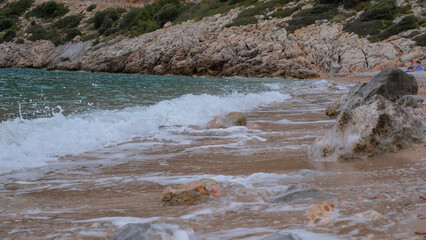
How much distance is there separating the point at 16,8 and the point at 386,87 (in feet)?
248

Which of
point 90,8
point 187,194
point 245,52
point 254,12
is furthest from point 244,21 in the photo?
point 90,8

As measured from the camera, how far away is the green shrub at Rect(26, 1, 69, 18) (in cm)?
6556

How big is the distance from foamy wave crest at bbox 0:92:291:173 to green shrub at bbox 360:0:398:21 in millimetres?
26905

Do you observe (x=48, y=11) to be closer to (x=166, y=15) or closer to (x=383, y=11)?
(x=166, y=15)

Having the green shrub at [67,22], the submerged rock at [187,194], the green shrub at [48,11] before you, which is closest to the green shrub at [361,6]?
the submerged rock at [187,194]

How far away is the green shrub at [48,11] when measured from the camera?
215 feet

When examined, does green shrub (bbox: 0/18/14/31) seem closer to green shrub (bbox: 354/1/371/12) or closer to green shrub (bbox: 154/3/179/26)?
green shrub (bbox: 154/3/179/26)

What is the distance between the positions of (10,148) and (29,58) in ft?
174

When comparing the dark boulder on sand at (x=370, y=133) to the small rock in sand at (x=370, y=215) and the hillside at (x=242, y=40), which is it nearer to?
the small rock in sand at (x=370, y=215)

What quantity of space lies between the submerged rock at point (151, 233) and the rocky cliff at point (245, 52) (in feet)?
85.8

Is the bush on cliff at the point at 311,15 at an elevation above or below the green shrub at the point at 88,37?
below

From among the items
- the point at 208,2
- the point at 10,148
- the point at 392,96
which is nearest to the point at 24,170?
the point at 10,148

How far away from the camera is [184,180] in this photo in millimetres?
3686

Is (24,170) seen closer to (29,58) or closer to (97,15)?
(29,58)
